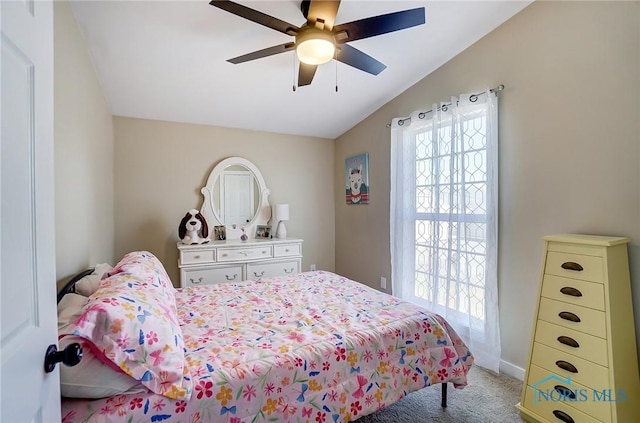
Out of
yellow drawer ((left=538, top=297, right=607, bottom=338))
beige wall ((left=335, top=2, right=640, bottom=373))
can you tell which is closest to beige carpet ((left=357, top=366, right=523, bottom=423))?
beige wall ((left=335, top=2, right=640, bottom=373))

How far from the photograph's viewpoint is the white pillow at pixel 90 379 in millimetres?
986

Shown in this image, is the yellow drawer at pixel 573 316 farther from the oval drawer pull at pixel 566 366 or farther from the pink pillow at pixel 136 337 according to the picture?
the pink pillow at pixel 136 337

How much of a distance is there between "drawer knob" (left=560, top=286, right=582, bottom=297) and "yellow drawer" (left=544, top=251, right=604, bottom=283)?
0.06 m

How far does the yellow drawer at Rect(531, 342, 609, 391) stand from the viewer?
58.9 inches

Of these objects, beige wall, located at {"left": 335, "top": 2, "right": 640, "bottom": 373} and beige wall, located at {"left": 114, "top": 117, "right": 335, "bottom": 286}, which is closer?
beige wall, located at {"left": 335, "top": 2, "right": 640, "bottom": 373}

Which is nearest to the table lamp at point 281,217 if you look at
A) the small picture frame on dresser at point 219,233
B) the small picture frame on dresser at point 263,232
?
the small picture frame on dresser at point 263,232

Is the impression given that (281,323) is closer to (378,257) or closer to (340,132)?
(378,257)

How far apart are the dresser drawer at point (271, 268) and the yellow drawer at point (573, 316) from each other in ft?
8.37

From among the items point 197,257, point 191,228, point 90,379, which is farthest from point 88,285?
point 191,228

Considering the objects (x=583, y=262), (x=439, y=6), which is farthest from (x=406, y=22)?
(x=583, y=262)

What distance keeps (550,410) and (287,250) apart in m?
2.71

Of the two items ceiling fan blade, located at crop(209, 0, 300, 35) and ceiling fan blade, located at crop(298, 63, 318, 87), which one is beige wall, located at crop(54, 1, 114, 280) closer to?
ceiling fan blade, located at crop(209, 0, 300, 35)

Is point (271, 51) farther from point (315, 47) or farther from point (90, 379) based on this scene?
point (90, 379)

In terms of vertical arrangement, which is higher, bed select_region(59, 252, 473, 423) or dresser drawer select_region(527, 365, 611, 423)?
bed select_region(59, 252, 473, 423)
